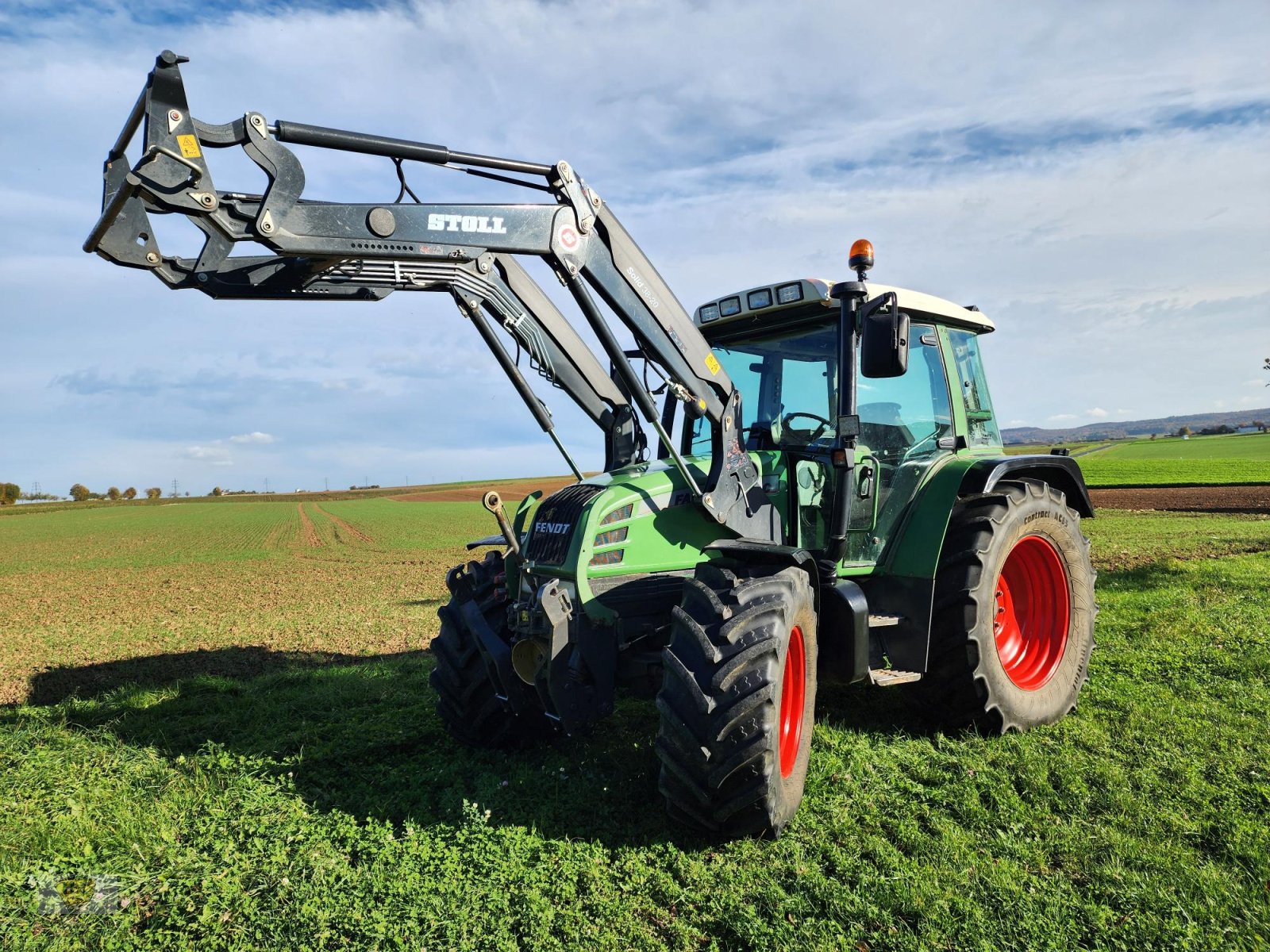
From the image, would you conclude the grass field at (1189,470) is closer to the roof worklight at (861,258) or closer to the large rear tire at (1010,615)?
the large rear tire at (1010,615)

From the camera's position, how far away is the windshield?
5297 millimetres

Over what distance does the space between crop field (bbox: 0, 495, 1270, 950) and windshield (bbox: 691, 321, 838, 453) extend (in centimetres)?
192

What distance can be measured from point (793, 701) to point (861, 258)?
99.1 inches

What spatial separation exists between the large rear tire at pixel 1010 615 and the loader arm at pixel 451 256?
1.19 m

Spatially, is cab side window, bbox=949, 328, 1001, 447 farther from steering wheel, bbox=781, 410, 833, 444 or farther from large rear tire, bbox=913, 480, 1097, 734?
steering wheel, bbox=781, 410, 833, 444

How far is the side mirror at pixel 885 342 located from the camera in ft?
14.2

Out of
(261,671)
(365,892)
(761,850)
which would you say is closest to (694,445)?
(761,850)

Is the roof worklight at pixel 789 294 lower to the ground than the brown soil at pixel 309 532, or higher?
higher

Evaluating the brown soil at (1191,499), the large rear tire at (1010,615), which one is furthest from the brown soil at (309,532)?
the brown soil at (1191,499)

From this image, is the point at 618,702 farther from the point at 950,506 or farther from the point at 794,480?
the point at 950,506

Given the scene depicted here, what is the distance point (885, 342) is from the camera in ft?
14.3

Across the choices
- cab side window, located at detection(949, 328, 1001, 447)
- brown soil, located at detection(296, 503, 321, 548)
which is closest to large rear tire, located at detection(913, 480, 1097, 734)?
cab side window, located at detection(949, 328, 1001, 447)

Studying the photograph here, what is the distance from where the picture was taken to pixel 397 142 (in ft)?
12.7

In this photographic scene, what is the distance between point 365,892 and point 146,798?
179 cm
